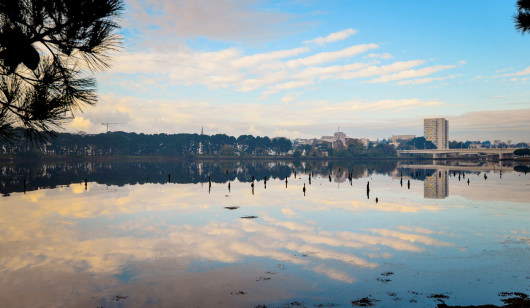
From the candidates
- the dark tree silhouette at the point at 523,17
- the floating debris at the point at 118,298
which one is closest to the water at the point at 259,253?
the floating debris at the point at 118,298

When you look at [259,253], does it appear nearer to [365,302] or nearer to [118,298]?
[365,302]

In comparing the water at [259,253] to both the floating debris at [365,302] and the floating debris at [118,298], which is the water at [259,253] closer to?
the floating debris at [118,298]

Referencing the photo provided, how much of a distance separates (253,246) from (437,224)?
1961 cm

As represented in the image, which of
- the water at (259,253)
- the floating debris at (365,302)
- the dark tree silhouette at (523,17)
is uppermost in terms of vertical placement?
the dark tree silhouette at (523,17)

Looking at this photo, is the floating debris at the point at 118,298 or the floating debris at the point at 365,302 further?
the floating debris at the point at 118,298

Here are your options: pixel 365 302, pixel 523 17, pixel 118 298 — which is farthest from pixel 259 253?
pixel 523 17

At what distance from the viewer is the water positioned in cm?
1819

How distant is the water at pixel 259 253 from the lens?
59.7 feet

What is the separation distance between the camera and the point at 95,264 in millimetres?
23391

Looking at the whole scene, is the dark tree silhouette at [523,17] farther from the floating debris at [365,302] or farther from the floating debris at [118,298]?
the floating debris at [118,298]

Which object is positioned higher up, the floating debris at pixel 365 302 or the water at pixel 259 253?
the floating debris at pixel 365 302

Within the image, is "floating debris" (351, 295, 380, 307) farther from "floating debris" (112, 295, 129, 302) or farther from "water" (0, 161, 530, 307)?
"floating debris" (112, 295, 129, 302)

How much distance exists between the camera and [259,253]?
26109 mm

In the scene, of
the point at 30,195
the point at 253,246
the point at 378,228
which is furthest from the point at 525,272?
the point at 30,195
